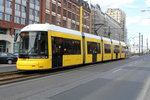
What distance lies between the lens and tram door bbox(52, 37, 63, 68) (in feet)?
51.8

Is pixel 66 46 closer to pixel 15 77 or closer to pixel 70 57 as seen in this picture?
pixel 70 57

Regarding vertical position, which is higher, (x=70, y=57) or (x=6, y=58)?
(x=70, y=57)

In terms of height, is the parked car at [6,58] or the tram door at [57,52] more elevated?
the tram door at [57,52]

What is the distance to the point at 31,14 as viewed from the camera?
53844mm

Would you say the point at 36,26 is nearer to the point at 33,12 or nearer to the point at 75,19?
the point at 33,12

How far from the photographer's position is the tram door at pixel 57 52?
15.8m

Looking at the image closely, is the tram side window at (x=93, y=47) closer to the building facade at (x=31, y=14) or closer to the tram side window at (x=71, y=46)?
the tram side window at (x=71, y=46)

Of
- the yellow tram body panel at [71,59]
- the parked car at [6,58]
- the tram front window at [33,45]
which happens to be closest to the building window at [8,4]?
the parked car at [6,58]

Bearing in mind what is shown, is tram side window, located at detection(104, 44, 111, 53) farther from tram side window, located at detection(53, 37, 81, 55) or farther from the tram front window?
the tram front window

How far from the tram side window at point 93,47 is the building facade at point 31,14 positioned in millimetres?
10841

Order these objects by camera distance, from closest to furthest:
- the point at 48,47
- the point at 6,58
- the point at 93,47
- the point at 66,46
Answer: the point at 48,47 → the point at 66,46 → the point at 93,47 → the point at 6,58

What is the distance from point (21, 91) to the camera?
28.9 ft

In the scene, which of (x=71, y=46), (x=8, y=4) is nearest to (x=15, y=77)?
(x=71, y=46)

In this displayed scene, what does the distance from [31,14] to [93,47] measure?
107 ft
